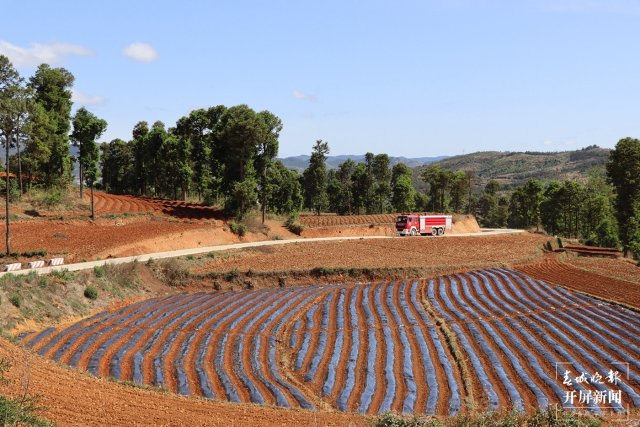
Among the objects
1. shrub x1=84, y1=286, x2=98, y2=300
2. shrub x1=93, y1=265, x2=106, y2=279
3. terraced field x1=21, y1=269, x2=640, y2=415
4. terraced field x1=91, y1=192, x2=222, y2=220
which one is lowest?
terraced field x1=21, y1=269, x2=640, y2=415

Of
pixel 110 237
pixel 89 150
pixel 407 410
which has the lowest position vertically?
pixel 407 410

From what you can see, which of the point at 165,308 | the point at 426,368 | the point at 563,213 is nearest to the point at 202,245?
the point at 165,308

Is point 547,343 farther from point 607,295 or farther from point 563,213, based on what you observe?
point 563,213

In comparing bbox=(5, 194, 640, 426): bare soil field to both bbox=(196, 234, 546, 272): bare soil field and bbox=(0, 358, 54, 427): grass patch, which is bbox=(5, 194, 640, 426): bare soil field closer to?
bbox=(196, 234, 546, 272): bare soil field

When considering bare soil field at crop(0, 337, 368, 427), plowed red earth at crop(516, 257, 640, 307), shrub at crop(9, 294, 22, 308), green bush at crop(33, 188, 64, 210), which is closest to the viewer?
bare soil field at crop(0, 337, 368, 427)

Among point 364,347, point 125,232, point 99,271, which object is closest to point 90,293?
point 99,271

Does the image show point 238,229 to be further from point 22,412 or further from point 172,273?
point 22,412

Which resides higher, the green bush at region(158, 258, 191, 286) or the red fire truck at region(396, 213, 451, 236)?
the red fire truck at region(396, 213, 451, 236)

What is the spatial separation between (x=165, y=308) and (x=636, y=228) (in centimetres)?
6213

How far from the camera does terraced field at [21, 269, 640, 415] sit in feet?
65.2

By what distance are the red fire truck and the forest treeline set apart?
14170 millimetres

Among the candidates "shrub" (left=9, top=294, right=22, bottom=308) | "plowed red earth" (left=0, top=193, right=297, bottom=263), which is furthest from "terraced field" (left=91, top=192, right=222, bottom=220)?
"shrub" (left=9, top=294, right=22, bottom=308)

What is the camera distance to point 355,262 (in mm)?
A: 45094

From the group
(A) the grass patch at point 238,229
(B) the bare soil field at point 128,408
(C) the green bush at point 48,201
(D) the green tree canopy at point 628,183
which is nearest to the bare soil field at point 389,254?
(A) the grass patch at point 238,229
